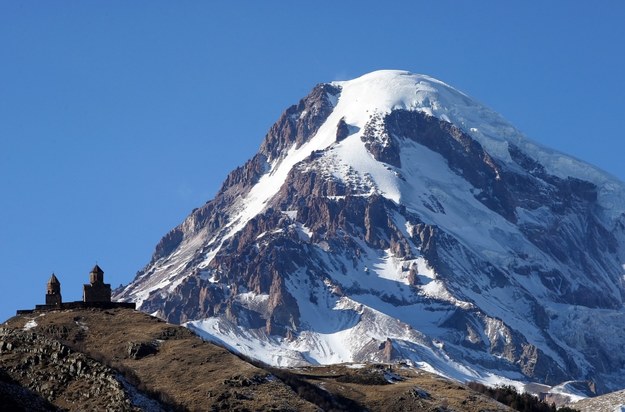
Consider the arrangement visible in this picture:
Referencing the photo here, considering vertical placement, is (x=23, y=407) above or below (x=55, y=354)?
below

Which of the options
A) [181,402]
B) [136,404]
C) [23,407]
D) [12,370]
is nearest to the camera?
[23,407]

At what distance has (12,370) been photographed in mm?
177125

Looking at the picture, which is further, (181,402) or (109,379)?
(181,402)

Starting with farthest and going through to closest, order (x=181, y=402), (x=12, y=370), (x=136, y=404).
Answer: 1. (x=181, y=402)
2. (x=12, y=370)
3. (x=136, y=404)

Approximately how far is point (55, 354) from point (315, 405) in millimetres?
34895

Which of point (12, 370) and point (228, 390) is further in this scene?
point (228, 390)

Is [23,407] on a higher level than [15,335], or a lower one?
lower

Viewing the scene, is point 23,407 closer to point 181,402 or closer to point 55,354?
point 55,354

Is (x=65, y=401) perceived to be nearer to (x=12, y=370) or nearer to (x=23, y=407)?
(x=12, y=370)

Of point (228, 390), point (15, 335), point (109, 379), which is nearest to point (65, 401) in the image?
point (109, 379)

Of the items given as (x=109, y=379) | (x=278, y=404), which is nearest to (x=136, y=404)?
(x=109, y=379)

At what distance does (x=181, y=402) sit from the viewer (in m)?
193

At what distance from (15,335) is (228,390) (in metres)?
26.5

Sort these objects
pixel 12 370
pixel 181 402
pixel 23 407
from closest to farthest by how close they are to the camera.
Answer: pixel 23 407 → pixel 12 370 → pixel 181 402
